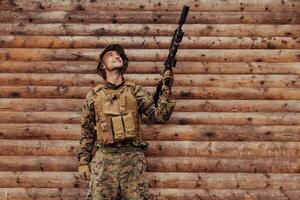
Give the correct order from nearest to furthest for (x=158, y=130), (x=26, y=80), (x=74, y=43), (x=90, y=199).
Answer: (x=90, y=199) < (x=158, y=130) < (x=26, y=80) < (x=74, y=43)

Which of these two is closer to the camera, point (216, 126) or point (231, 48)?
point (216, 126)

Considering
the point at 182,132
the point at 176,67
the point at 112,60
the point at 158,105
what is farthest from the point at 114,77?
the point at 176,67

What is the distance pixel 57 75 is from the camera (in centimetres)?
654

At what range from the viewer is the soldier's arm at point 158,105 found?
16.1 ft

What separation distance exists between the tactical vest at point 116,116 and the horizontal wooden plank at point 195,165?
88cm

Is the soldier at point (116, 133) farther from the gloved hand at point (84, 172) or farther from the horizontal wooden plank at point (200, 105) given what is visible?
the horizontal wooden plank at point (200, 105)

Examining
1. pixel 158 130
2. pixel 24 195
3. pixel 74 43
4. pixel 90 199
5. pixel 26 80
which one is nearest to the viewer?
pixel 90 199

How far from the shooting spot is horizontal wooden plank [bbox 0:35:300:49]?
6.86 meters

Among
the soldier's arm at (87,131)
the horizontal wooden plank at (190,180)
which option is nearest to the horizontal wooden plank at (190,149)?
the horizontal wooden plank at (190,180)

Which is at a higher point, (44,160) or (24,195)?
(44,160)

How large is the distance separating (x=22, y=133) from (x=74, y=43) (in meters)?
1.74

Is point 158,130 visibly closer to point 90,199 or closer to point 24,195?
point 90,199

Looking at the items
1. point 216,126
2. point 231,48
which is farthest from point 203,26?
point 216,126

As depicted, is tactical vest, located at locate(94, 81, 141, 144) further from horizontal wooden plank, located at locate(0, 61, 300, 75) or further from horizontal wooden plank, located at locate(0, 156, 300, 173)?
horizontal wooden plank, located at locate(0, 61, 300, 75)
